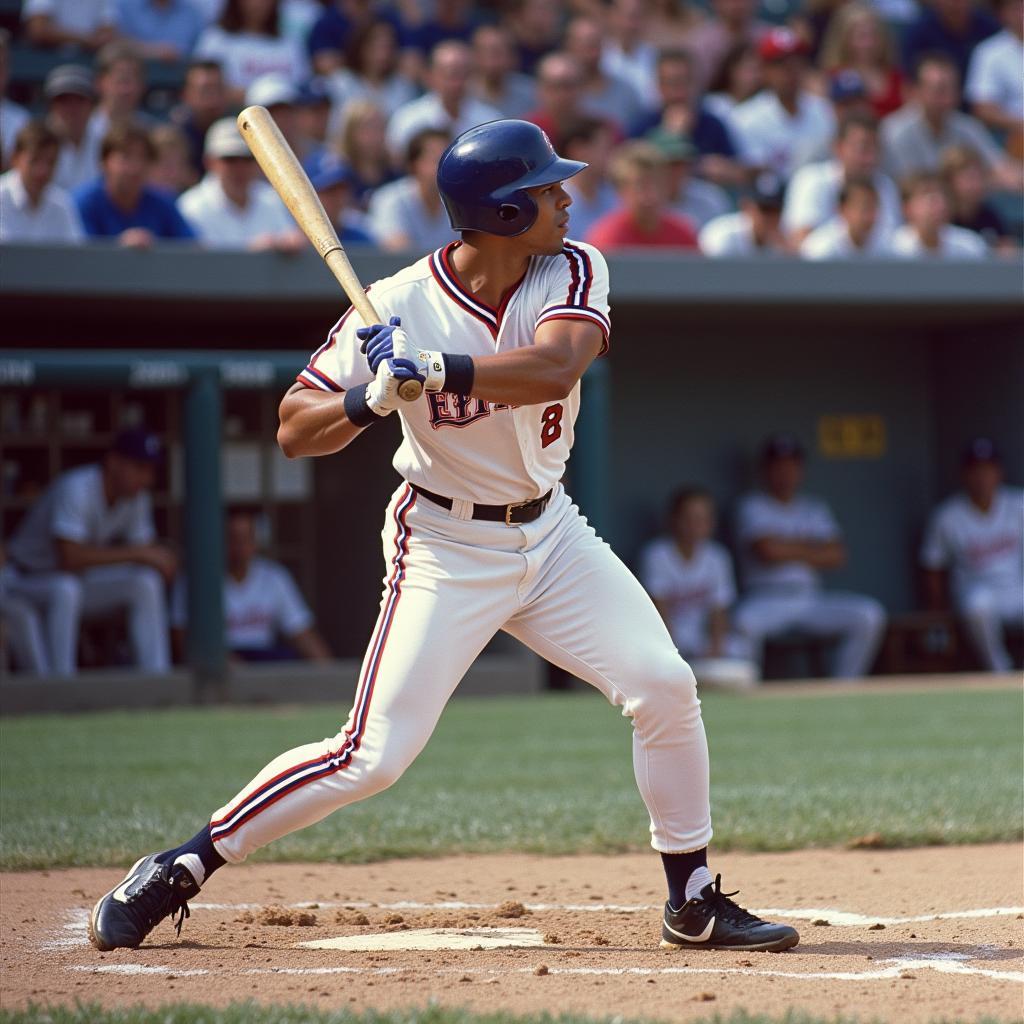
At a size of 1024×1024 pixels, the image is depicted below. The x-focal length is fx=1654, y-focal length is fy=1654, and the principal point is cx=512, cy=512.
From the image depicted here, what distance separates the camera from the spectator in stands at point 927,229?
928cm

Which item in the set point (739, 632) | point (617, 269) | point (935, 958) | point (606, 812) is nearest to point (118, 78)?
point (617, 269)

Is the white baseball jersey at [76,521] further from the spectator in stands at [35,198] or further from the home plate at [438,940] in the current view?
the home plate at [438,940]

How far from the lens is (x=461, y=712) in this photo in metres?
7.48

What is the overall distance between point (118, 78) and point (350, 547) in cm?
269

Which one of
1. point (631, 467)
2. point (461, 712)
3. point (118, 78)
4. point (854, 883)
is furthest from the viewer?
point (631, 467)

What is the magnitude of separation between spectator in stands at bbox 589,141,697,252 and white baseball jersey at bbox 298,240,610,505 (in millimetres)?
5449

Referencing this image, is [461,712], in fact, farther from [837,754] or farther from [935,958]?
[935,958]

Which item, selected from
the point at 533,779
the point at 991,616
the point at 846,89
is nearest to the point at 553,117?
the point at 846,89

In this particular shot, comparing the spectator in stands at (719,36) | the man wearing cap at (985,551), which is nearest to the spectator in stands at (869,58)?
the spectator in stands at (719,36)

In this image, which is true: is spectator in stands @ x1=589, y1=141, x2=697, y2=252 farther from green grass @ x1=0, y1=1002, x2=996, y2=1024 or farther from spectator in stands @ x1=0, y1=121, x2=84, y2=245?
green grass @ x1=0, y1=1002, x2=996, y2=1024

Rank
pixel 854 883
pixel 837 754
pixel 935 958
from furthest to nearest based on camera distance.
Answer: pixel 837 754, pixel 854 883, pixel 935 958

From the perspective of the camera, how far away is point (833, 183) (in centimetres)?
950

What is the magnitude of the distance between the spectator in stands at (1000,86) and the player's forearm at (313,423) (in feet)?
29.7

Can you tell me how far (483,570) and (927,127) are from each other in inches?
319
